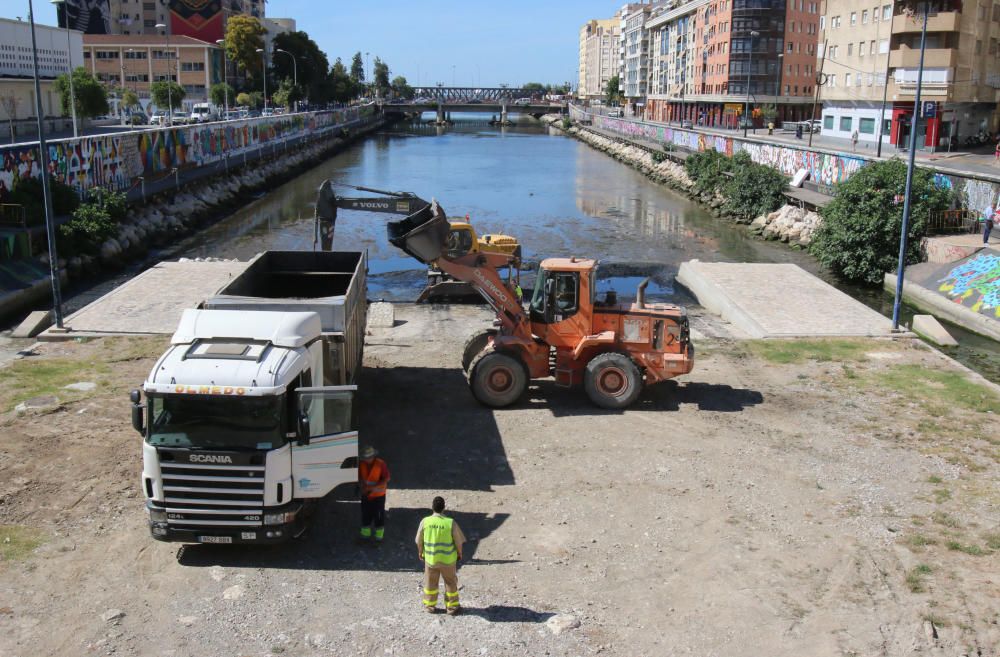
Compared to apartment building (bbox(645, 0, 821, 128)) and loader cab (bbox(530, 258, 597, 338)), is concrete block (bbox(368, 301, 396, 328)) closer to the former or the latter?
loader cab (bbox(530, 258, 597, 338))

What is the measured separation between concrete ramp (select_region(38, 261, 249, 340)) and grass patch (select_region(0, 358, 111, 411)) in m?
2.29

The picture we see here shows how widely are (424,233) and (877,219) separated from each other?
22620 mm

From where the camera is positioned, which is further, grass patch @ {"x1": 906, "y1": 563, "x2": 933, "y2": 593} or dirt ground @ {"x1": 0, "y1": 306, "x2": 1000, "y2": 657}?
grass patch @ {"x1": 906, "y1": 563, "x2": 933, "y2": 593}

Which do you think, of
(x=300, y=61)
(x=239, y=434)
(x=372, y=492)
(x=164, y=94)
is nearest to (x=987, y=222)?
(x=372, y=492)

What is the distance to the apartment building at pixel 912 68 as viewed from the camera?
5641cm

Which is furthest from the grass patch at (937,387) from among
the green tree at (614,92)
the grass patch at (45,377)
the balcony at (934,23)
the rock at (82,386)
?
the green tree at (614,92)

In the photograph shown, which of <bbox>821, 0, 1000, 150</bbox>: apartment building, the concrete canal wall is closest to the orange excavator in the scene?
the concrete canal wall

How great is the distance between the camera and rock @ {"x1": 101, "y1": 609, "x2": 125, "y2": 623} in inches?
399

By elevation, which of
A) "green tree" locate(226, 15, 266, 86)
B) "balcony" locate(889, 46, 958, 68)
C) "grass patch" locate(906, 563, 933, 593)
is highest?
"green tree" locate(226, 15, 266, 86)

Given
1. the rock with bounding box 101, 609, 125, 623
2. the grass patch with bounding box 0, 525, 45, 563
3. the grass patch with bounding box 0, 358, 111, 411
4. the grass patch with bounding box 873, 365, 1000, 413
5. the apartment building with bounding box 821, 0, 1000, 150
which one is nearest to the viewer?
the rock with bounding box 101, 609, 125, 623

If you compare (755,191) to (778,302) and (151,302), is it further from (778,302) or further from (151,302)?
(151,302)

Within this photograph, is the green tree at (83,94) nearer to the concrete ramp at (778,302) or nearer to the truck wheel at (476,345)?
the concrete ramp at (778,302)

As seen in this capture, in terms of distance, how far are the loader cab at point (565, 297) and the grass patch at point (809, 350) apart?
5.87 metres

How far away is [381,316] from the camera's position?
2489 cm
